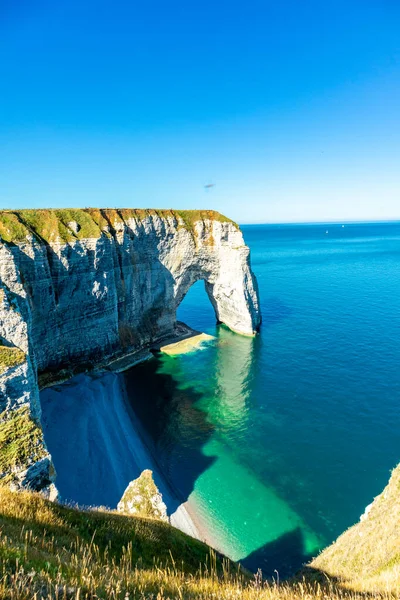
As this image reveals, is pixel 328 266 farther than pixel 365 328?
Yes

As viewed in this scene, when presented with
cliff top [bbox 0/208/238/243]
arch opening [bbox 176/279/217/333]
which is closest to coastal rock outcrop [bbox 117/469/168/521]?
cliff top [bbox 0/208/238/243]

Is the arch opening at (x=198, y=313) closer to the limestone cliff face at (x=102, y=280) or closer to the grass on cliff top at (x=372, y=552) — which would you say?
the limestone cliff face at (x=102, y=280)

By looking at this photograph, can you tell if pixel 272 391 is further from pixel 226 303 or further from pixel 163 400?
pixel 226 303

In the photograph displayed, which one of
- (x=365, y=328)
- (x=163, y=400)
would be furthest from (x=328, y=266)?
(x=163, y=400)

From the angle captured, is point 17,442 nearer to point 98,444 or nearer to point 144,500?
point 144,500

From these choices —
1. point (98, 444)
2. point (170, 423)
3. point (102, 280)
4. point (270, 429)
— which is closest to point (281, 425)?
point (270, 429)
